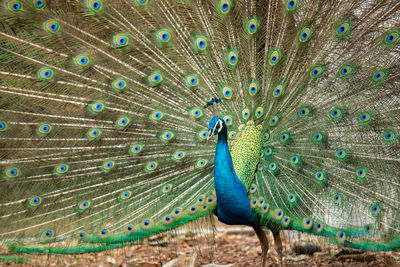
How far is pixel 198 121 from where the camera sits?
3361 mm

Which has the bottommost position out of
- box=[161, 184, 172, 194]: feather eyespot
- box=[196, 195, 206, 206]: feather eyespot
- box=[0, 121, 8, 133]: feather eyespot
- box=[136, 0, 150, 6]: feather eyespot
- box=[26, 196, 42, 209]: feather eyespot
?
box=[196, 195, 206, 206]: feather eyespot

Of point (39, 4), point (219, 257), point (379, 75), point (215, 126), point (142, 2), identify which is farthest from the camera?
point (219, 257)

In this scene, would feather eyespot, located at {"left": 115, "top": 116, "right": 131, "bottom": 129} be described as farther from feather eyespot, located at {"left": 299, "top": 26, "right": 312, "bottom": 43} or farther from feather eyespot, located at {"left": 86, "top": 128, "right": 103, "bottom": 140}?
feather eyespot, located at {"left": 299, "top": 26, "right": 312, "bottom": 43}

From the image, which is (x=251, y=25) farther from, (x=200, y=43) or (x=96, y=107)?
(x=96, y=107)

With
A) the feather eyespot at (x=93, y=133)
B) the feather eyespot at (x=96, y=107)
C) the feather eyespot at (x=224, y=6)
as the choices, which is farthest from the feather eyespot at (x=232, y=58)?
the feather eyespot at (x=93, y=133)

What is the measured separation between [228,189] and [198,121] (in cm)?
58

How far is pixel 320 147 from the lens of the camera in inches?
131

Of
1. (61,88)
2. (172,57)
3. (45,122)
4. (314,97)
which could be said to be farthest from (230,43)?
(45,122)

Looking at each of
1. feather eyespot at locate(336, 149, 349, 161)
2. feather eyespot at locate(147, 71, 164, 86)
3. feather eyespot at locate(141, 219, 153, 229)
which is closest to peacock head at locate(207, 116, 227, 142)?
feather eyespot at locate(147, 71, 164, 86)

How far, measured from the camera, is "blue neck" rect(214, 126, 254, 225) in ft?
10.2

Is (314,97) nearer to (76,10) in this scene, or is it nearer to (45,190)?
(76,10)

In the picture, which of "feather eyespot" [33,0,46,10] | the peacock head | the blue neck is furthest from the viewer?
the blue neck

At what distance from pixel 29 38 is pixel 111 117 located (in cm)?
78

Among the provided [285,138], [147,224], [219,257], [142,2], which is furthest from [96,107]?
[219,257]
